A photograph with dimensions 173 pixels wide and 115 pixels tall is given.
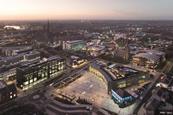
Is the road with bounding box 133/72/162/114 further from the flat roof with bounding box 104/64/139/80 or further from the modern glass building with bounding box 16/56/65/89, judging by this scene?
the modern glass building with bounding box 16/56/65/89

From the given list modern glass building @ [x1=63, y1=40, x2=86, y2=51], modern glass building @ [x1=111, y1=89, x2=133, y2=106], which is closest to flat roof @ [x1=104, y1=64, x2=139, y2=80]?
modern glass building @ [x1=111, y1=89, x2=133, y2=106]

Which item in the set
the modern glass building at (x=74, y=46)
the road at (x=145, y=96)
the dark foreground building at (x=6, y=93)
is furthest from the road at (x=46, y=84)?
the modern glass building at (x=74, y=46)

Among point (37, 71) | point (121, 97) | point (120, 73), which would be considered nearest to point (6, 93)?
point (37, 71)

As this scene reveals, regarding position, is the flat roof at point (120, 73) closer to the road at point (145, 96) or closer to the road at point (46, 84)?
the road at point (145, 96)

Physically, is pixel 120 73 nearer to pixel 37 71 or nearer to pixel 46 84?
pixel 46 84

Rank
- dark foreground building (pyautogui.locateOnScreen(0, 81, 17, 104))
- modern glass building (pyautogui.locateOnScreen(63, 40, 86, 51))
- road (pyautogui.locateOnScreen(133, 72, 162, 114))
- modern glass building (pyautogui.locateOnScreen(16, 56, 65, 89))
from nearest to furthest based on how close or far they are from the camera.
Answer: road (pyautogui.locateOnScreen(133, 72, 162, 114)) < dark foreground building (pyautogui.locateOnScreen(0, 81, 17, 104)) < modern glass building (pyautogui.locateOnScreen(16, 56, 65, 89)) < modern glass building (pyautogui.locateOnScreen(63, 40, 86, 51))

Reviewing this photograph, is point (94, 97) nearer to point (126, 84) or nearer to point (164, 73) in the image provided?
point (126, 84)

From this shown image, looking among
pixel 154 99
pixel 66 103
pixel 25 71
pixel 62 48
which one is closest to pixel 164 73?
pixel 154 99

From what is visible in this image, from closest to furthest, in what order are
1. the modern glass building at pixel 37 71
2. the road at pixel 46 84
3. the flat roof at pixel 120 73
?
the road at pixel 46 84 → the modern glass building at pixel 37 71 → the flat roof at pixel 120 73

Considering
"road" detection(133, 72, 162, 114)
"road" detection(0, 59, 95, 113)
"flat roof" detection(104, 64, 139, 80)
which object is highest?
"flat roof" detection(104, 64, 139, 80)
